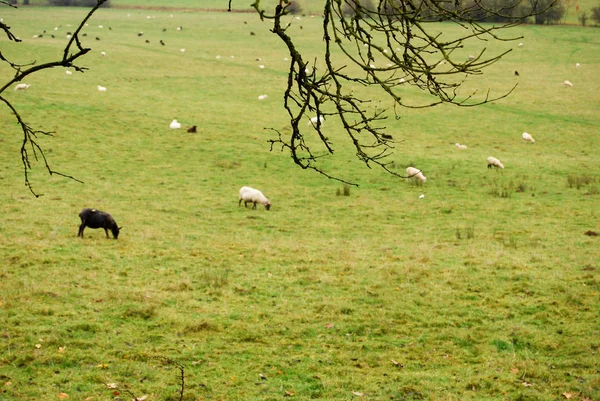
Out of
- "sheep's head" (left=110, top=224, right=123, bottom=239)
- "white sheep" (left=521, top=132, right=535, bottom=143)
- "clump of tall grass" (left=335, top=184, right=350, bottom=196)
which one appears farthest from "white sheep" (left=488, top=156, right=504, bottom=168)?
"sheep's head" (left=110, top=224, right=123, bottom=239)

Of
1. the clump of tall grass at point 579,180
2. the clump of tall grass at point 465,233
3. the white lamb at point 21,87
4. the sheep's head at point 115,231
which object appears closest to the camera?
the sheep's head at point 115,231

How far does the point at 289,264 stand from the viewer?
1395 centimetres

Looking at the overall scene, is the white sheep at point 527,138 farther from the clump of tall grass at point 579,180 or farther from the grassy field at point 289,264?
the clump of tall grass at point 579,180

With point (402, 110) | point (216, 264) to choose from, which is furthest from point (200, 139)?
point (216, 264)

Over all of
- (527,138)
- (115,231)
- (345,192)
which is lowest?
(345,192)

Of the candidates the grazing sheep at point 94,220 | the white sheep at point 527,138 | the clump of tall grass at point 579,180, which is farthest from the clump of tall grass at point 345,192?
the white sheep at point 527,138

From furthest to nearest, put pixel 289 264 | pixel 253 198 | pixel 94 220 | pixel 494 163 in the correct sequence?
pixel 494 163 → pixel 253 198 → pixel 94 220 → pixel 289 264

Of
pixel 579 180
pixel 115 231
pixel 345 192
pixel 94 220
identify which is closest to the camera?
pixel 94 220

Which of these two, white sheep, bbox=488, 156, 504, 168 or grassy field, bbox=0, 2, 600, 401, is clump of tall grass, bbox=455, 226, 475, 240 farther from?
white sheep, bbox=488, 156, 504, 168

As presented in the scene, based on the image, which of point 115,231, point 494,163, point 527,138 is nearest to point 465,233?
point 115,231

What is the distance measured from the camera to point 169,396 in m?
7.87

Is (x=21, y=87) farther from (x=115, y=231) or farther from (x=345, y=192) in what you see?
(x=115, y=231)

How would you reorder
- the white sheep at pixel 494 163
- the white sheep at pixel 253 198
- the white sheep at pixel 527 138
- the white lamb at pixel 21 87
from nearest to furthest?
the white sheep at pixel 253 198 → the white sheep at pixel 494 163 → the white sheep at pixel 527 138 → the white lamb at pixel 21 87

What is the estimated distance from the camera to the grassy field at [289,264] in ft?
28.6
